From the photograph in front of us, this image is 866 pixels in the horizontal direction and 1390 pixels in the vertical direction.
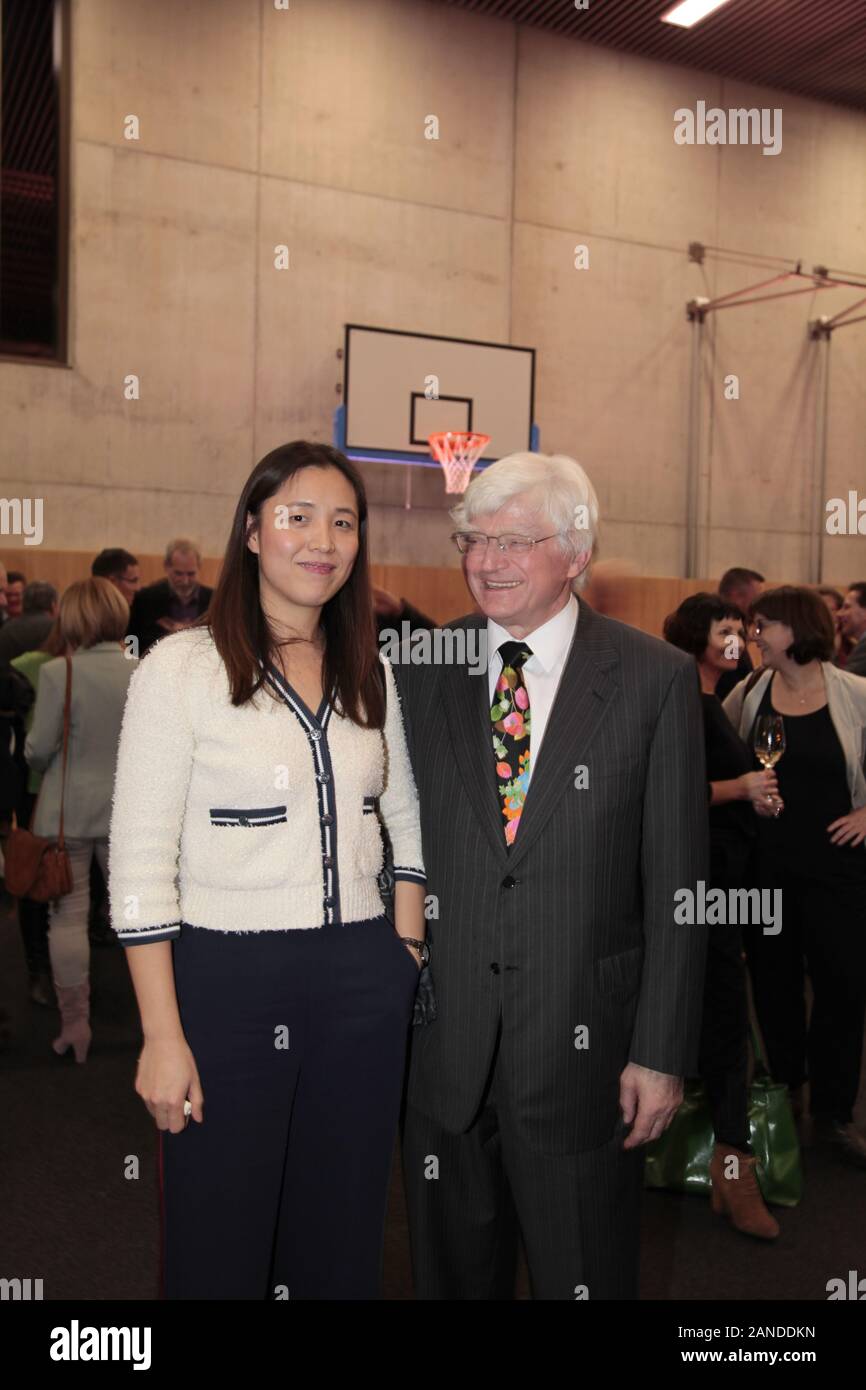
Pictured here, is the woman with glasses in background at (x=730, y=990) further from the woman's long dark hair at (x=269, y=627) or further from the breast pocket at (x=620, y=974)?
the woman's long dark hair at (x=269, y=627)

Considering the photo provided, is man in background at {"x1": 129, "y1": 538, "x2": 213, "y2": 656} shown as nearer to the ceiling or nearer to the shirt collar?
the shirt collar

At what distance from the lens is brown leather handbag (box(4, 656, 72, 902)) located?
4016 millimetres

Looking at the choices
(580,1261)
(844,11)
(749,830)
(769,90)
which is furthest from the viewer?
(769,90)

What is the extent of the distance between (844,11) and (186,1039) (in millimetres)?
11919

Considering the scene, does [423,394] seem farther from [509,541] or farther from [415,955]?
[415,955]

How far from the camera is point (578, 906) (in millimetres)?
1802

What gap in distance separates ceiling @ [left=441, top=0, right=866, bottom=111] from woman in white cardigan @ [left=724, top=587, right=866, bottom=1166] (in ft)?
30.2

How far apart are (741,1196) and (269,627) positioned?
225 centimetres

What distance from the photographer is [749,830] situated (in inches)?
131

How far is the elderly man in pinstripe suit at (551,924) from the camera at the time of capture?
1806 millimetres

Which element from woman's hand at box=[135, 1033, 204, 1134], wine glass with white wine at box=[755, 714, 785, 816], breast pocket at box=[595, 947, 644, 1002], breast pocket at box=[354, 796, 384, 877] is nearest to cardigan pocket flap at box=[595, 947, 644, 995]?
breast pocket at box=[595, 947, 644, 1002]

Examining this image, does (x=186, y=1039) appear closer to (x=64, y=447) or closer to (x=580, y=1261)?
(x=580, y=1261)
